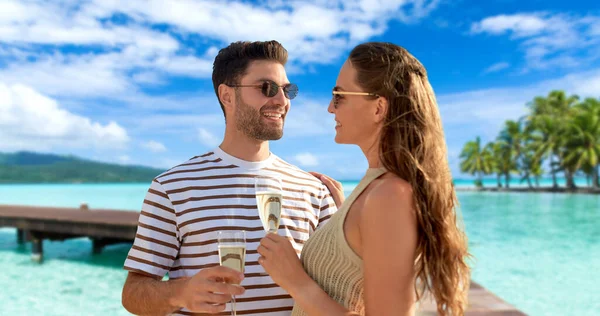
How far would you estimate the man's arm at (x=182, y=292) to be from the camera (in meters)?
1.86

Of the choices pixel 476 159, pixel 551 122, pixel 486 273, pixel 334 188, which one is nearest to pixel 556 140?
pixel 551 122

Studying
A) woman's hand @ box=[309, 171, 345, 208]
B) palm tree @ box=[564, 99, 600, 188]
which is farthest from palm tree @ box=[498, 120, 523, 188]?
woman's hand @ box=[309, 171, 345, 208]

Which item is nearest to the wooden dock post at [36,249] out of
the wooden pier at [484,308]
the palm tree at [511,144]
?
the wooden pier at [484,308]

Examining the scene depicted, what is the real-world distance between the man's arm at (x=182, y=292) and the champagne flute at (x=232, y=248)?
2 cm

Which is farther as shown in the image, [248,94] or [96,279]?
[96,279]

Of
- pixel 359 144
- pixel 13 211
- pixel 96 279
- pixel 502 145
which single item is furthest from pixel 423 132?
pixel 502 145

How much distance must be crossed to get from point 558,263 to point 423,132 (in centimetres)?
1722

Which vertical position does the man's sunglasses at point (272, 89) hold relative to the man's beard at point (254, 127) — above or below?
above

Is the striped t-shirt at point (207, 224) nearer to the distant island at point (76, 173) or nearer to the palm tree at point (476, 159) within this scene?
the palm tree at point (476, 159)

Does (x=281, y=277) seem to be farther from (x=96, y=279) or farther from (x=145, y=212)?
(x=96, y=279)

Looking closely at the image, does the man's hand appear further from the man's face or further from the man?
the man's face

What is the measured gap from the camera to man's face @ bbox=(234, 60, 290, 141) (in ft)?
8.46

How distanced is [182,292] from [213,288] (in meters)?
0.24

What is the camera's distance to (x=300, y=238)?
8.00 ft
